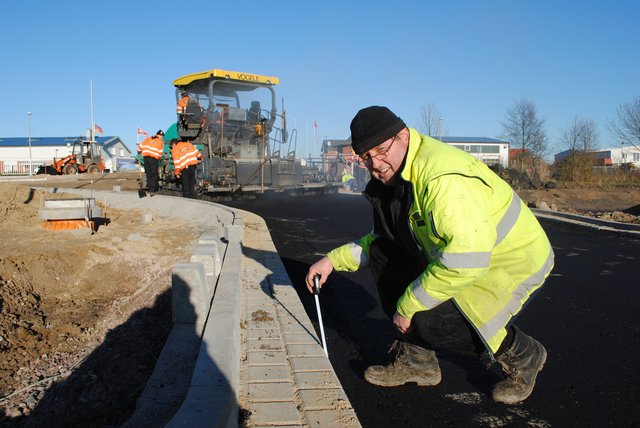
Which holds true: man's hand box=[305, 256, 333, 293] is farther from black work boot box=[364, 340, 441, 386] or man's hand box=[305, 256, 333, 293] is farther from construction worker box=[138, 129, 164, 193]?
construction worker box=[138, 129, 164, 193]

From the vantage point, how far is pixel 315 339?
342 cm

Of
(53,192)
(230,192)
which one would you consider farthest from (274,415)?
(53,192)

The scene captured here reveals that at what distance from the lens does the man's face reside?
98.7 inches

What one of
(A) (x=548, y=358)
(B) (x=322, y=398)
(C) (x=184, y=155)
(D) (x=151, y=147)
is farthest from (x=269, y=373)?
(D) (x=151, y=147)

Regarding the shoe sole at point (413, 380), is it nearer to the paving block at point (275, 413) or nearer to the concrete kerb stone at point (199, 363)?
the paving block at point (275, 413)

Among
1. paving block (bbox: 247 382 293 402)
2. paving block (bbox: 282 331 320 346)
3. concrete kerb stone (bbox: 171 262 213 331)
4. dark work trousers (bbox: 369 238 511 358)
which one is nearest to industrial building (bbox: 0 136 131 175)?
concrete kerb stone (bbox: 171 262 213 331)

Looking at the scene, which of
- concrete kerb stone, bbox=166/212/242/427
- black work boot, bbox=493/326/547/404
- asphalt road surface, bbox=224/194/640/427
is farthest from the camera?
black work boot, bbox=493/326/547/404

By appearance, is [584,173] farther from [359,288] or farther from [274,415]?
A: [274,415]

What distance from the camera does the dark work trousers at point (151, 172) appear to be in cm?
1346

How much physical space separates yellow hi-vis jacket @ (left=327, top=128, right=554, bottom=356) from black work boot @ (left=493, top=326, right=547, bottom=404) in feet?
0.74

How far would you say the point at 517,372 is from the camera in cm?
271

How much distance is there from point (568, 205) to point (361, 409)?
71.9 feet

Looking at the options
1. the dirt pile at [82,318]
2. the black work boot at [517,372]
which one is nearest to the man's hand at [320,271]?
the black work boot at [517,372]

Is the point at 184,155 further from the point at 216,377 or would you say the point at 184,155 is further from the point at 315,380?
the point at 216,377
